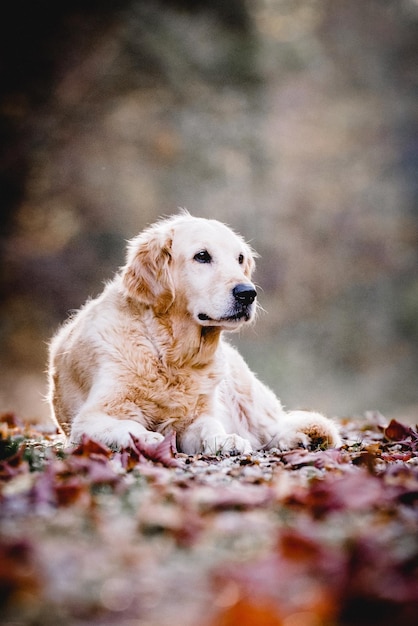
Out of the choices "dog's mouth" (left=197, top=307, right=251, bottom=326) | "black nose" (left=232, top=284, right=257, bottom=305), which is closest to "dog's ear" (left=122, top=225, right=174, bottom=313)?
"dog's mouth" (left=197, top=307, right=251, bottom=326)

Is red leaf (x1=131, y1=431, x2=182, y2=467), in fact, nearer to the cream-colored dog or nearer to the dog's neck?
the cream-colored dog

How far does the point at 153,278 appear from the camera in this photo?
4.03 m

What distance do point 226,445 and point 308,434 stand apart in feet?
2.10

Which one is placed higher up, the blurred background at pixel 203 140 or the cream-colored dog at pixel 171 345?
the blurred background at pixel 203 140

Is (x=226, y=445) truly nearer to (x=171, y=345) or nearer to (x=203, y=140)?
(x=171, y=345)

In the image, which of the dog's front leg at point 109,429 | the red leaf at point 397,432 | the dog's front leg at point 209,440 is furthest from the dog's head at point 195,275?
the red leaf at point 397,432

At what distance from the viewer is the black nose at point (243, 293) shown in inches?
151

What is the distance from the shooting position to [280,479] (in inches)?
101

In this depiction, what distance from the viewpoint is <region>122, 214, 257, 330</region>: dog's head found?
388 centimetres

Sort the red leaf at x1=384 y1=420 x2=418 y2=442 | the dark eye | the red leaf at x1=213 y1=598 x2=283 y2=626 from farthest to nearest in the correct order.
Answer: the red leaf at x1=384 y1=420 x2=418 y2=442, the dark eye, the red leaf at x1=213 y1=598 x2=283 y2=626

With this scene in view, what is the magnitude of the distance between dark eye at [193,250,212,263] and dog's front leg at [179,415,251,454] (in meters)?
0.89

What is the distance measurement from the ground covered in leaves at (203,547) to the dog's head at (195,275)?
132cm

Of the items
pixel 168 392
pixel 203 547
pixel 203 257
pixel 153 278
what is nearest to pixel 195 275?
pixel 203 257

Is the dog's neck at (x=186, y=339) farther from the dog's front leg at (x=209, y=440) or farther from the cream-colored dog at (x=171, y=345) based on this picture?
the dog's front leg at (x=209, y=440)
